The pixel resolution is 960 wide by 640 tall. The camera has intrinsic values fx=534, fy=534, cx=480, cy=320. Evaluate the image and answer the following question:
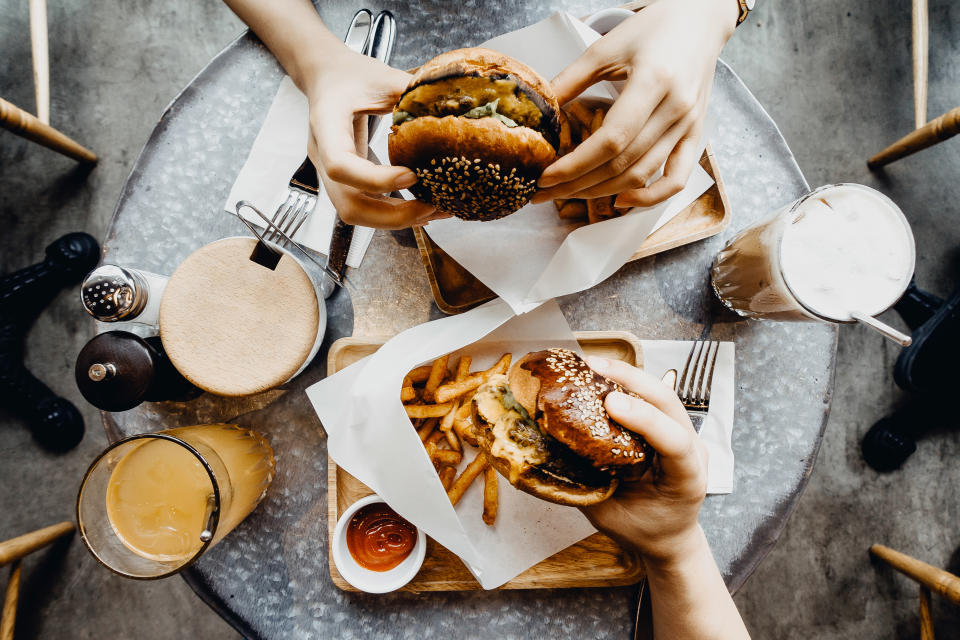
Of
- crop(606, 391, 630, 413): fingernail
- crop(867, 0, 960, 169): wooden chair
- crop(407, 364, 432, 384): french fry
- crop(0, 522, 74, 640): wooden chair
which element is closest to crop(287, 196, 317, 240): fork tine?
crop(407, 364, 432, 384): french fry

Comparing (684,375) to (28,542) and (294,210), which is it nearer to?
(294,210)

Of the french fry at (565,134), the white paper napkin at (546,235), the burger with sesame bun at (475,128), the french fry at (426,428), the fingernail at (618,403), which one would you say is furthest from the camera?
the french fry at (426,428)

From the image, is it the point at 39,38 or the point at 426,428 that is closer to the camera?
the point at 426,428

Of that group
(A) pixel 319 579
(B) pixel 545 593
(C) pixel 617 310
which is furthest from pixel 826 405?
(A) pixel 319 579

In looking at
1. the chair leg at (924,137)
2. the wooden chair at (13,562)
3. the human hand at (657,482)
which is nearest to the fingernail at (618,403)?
the human hand at (657,482)

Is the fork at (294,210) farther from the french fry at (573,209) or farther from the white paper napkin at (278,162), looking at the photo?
the french fry at (573,209)

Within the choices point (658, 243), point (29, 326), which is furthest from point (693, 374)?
point (29, 326)
